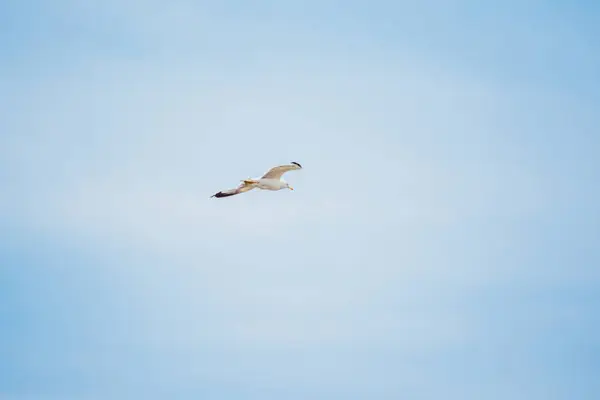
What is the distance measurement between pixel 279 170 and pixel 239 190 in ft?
14.5

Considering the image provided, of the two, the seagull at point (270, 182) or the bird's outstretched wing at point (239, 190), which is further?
the bird's outstretched wing at point (239, 190)

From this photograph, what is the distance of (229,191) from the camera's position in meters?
65.3

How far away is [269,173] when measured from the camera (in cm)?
6141

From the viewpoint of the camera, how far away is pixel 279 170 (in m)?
60.8

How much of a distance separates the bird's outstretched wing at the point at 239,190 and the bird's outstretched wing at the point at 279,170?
117cm

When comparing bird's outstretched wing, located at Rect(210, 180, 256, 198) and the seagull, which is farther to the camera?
A: bird's outstretched wing, located at Rect(210, 180, 256, 198)

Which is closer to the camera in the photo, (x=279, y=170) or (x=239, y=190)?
(x=279, y=170)

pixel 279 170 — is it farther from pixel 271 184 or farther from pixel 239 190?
pixel 239 190

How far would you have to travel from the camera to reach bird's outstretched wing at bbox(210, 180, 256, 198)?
6297 centimetres

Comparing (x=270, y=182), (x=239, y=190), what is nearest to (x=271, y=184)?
(x=270, y=182)

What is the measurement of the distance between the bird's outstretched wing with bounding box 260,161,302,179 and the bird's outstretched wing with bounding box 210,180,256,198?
3.85 ft

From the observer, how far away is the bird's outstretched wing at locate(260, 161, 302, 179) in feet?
194

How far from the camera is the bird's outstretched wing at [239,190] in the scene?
63.0m

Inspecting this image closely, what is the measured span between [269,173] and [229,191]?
4.60 m
